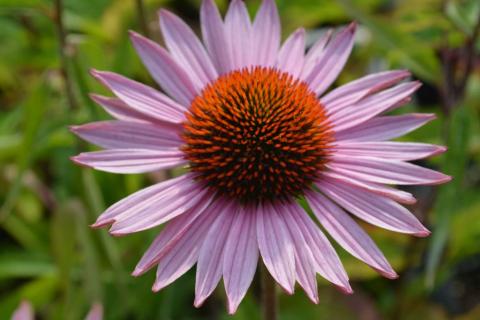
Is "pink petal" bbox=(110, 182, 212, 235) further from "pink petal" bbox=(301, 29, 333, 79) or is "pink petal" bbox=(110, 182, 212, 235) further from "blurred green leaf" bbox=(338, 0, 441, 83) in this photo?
"blurred green leaf" bbox=(338, 0, 441, 83)

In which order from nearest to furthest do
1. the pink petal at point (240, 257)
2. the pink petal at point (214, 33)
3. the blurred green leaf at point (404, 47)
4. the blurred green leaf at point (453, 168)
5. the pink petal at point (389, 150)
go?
1. the pink petal at point (240, 257)
2. the pink petal at point (389, 150)
3. the pink petal at point (214, 33)
4. the blurred green leaf at point (453, 168)
5. the blurred green leaf at point (404, 47)

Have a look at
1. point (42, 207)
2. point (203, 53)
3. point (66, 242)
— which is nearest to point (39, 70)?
point (42, 207)

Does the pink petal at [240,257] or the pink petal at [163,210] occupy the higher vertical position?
the pink petal at [163,210]

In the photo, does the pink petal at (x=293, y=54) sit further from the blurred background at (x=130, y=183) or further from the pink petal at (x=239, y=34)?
the blurred background at (x=130, y=183)

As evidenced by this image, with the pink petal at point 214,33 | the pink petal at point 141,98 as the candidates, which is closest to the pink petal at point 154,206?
the pink petal at point 141,98

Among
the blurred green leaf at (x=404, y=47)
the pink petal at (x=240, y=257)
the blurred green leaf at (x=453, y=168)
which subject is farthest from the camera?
A: the blurred green leaf at (x=404, y=47)

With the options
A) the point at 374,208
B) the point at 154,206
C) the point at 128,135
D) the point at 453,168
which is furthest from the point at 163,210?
the point at 453,168

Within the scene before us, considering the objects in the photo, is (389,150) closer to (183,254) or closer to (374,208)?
(374,208)
